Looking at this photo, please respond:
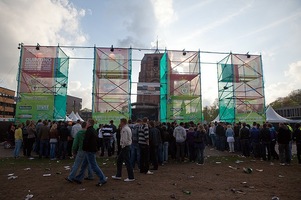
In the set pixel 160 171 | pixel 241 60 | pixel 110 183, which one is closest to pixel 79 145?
pixel 110 183

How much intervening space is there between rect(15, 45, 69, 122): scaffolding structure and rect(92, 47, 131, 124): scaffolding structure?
8.57ft

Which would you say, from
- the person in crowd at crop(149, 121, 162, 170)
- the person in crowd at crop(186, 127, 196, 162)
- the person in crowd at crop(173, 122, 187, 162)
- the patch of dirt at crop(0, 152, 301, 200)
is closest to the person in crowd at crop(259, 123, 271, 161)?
the patch of dirt at crop(0, 152, 301, 200)

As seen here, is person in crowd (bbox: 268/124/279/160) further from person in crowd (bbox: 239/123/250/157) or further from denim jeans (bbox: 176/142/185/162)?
denim jeans (bbox: 176/142/185/162)

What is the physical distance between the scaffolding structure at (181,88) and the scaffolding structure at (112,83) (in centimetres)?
327

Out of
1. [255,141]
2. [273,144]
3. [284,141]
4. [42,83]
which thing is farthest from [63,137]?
[273,144]

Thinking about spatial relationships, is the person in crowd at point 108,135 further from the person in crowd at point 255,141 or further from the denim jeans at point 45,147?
the person in crowd at point 255,141

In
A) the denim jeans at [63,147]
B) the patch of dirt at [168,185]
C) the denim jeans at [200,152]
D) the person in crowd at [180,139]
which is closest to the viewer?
the patch of dirt at [168,185]

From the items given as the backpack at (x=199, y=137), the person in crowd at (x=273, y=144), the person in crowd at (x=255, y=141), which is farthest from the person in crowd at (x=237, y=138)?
the backpack at (x=199, y=137)

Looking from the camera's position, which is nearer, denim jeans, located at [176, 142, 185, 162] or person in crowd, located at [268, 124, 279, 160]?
denim jeans, located at [176, 142, 185, 162]

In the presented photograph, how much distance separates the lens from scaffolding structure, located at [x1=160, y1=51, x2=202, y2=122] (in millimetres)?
18859

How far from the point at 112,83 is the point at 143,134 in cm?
1134

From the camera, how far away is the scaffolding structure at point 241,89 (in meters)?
19.7

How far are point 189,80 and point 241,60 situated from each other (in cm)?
546

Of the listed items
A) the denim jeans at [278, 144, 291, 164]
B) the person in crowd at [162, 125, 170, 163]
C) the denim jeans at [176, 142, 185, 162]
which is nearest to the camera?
the denim jeans at [278, 144, 291, 164]
